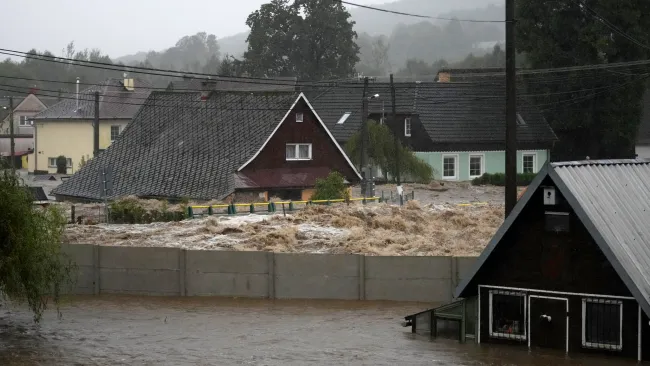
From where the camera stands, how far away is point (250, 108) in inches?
2072

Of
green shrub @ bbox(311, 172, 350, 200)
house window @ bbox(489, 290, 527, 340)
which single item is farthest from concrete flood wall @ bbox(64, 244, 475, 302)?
green shrub @ bbox(311, 172, 350, 200)

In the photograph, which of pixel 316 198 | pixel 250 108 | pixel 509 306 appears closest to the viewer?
pixel 509 306

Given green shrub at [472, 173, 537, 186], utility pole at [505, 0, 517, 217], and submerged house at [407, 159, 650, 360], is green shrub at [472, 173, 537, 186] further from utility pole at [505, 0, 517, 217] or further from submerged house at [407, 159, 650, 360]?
submerged house at [407, 159, 650, 360]

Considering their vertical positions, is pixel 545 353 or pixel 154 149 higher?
pixel 154 149

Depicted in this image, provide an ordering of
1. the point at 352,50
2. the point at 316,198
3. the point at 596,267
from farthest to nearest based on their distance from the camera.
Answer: the point at 352,50
the point at 316,198
the point at 596,267

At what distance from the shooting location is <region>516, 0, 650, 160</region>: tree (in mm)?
63062

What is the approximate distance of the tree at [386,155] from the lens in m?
61.0

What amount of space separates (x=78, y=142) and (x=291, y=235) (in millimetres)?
51806

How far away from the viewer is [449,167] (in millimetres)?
68875

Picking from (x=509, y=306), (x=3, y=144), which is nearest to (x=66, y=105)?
(x=3, y=144)

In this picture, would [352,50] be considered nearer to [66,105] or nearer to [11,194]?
[66,105]

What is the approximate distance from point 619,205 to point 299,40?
77975 mm

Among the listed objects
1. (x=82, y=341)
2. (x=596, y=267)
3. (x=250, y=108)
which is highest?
(x=250, y=108)

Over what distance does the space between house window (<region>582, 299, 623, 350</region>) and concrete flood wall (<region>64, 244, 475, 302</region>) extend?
7796 mm
